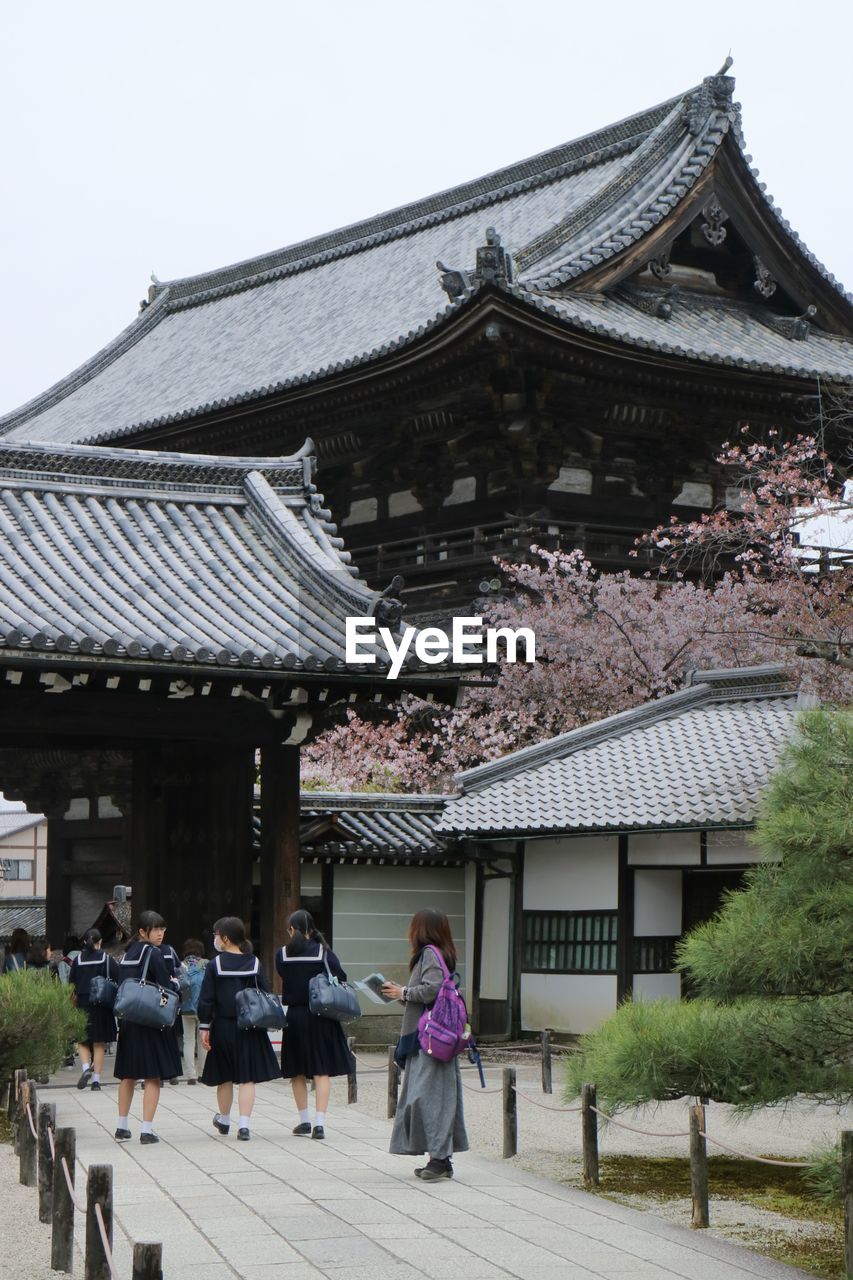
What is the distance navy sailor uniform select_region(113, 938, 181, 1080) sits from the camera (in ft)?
36.2

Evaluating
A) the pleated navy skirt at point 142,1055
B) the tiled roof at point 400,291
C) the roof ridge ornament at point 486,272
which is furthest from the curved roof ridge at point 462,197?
the pleated navy skirt at point 142,1055

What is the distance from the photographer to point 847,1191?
723 cm

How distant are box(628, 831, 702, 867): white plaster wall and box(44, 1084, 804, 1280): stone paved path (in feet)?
26.2

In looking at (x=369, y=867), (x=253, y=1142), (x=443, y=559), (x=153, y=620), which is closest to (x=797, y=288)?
(x=443, y=559)

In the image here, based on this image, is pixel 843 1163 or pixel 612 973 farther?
pixel 612 973

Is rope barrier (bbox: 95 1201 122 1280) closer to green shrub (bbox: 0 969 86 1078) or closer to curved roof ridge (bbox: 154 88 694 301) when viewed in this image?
green shrub (bbox: 0 969 86 1078)

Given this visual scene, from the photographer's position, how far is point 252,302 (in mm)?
37875

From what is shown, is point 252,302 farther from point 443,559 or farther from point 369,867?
point 369,867

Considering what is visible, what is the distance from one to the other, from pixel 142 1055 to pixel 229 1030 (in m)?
0.56

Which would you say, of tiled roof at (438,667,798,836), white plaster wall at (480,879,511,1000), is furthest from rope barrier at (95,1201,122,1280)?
white plaster wall at (480,879,511,1000)

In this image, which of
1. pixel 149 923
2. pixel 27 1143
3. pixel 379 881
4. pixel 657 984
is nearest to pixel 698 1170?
pixel 27 1143

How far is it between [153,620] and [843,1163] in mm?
9825

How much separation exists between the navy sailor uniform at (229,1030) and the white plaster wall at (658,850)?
27.5 feet

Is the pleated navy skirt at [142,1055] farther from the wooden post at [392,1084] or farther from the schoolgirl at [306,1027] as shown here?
the wooden post at [392,1084]
